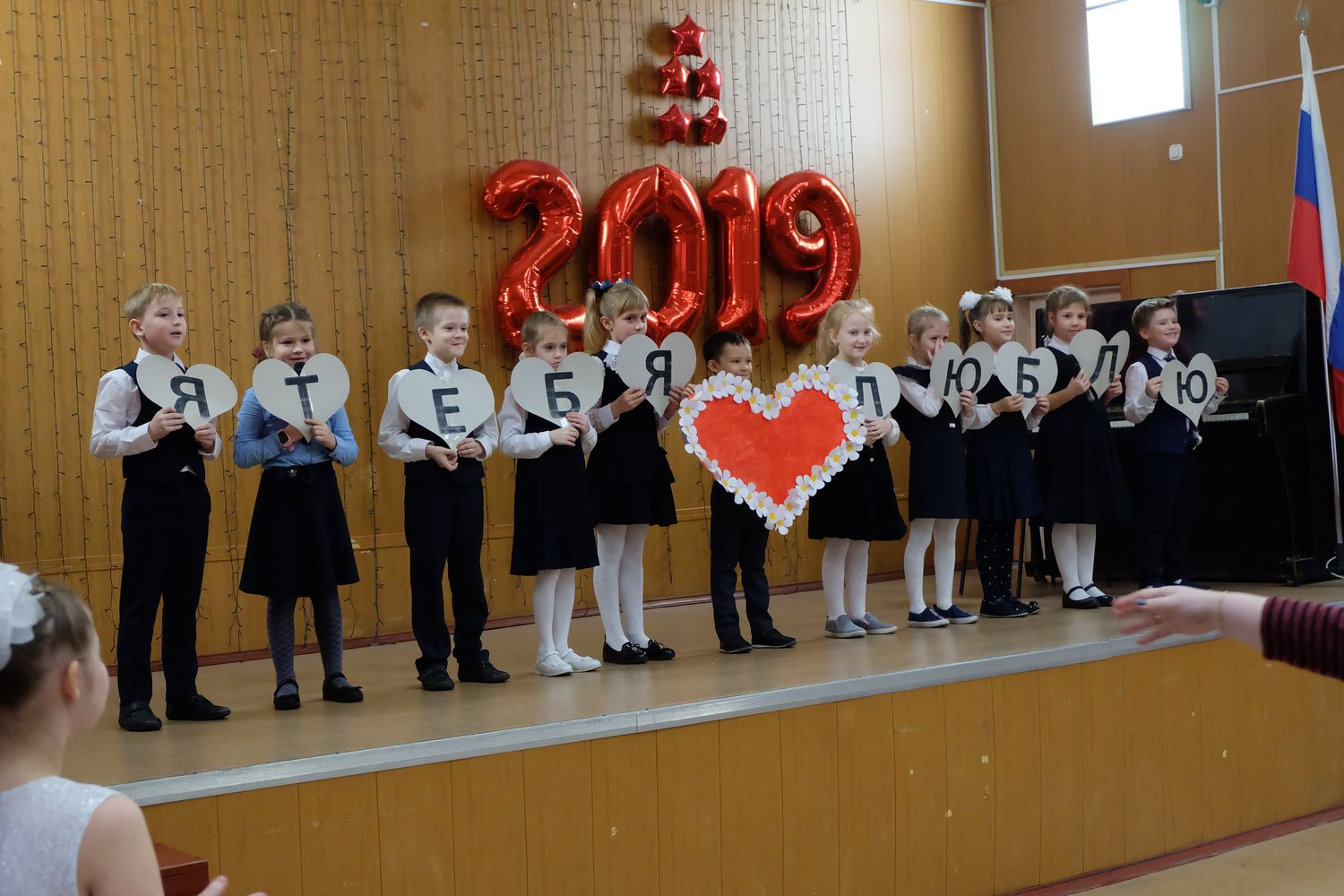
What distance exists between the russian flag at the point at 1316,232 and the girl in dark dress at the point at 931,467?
1985 millimetres

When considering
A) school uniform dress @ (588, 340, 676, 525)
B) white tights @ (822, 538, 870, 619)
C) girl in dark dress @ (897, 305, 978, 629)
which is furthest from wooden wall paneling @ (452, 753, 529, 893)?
girl in dark dress @ (897, 305, 978, 629)

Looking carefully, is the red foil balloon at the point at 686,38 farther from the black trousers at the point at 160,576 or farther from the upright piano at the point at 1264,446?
the black trousers at the point at 160,576

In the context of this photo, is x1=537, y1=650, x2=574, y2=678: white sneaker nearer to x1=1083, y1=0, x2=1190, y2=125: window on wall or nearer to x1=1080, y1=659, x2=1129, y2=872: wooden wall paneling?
x1=1080, y1=659, x2=1129, y2=872: wooden wall paneling

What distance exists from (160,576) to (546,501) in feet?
3.79

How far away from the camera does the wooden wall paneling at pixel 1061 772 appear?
4.09 m

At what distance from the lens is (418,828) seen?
319 cm

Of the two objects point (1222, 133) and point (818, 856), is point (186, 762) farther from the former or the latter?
point (1222, 133)

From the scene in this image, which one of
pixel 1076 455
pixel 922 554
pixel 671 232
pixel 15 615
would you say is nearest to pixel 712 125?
pixel 671 232

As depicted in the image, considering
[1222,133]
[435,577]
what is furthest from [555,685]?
[1222,133]

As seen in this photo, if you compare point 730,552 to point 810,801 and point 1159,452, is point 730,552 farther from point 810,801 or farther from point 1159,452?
point 1159,452

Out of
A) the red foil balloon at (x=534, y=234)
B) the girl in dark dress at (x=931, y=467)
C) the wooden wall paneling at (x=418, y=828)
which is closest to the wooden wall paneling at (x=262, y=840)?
the wooden wall paneling at (x=418, y=828)

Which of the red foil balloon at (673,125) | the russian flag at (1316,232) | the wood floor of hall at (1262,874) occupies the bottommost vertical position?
the wood floor of hall at (1262,874)

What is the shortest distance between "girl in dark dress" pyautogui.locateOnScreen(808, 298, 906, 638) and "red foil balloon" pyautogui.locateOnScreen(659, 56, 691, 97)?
2006mm

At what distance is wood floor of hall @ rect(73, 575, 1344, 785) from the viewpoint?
3.29m
